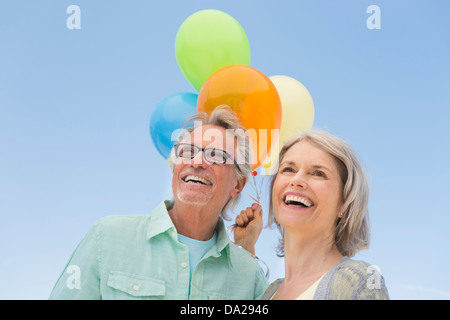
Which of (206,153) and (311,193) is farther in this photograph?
(206,153)

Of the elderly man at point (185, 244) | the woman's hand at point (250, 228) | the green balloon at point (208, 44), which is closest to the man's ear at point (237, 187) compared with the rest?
the elderly man at point (185, 244)

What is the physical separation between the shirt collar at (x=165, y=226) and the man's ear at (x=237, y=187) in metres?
0.23

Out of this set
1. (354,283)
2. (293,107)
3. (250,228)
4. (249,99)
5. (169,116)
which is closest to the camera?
(354,283)

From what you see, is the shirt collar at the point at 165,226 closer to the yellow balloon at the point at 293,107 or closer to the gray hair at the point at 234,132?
the gray hair at the point at 234,132

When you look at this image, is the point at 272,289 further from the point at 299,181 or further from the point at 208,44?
the point at 208,44

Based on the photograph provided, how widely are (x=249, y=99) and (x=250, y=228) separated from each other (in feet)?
3.01

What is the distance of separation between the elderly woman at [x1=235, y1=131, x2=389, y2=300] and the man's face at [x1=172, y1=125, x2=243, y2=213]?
13.1 inches

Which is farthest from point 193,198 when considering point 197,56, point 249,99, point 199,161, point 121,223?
point 197,56

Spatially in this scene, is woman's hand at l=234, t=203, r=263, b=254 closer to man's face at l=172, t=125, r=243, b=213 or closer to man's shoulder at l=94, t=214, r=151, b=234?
man's face at l=172, t=125, r=243, b=213

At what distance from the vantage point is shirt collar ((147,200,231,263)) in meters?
2.79

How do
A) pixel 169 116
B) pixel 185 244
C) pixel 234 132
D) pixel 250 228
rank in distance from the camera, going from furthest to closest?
pixel 169 116, pixel 250 228, pixel 234 132, pixel 185 244

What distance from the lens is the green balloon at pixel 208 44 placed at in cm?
375

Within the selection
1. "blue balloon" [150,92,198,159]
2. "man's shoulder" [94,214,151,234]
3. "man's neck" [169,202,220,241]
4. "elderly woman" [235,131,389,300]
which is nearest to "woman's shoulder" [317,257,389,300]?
"elderly woman" [235,131,389,300]

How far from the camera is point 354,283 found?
238 centimetres
